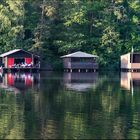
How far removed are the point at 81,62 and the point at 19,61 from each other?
9.53 metres

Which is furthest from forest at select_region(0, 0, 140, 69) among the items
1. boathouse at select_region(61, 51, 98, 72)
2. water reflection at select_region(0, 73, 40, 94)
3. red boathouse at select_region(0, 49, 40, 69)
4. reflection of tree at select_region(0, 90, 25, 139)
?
reflection of tree at select_region(0, 90, 25, 139)

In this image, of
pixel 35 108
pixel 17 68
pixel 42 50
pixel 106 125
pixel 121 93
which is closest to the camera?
pixel 106 125

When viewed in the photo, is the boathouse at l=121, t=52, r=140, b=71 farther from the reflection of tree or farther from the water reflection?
the reflection of tree

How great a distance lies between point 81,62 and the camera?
80.7 meters

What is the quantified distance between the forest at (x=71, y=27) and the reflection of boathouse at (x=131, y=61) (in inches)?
146

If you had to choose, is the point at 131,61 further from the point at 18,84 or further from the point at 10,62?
the point at 18,84

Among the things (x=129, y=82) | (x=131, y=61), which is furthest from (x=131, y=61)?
(x=129, y=82)

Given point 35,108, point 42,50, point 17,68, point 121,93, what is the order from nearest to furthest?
point 35,108 < point 121,93 < point 17,68 < point 42,50

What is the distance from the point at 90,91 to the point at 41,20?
47981 mm

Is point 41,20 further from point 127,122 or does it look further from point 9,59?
point 127,122

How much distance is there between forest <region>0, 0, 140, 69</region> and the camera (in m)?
83.9

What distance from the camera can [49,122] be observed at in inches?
905

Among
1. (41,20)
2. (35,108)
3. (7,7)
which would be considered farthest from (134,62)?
(35,108)

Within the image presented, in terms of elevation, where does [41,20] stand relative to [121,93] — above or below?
above
